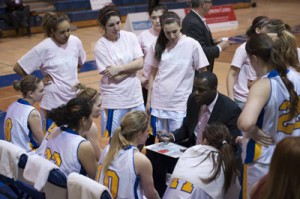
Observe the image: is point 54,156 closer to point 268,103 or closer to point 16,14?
point 268,103

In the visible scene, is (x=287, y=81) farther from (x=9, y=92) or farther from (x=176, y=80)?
(x=9, y=92)

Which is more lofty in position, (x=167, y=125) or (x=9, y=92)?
(x=167, y=125)

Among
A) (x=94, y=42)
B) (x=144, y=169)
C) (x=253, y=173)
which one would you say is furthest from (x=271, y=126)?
(x=94, y=42)

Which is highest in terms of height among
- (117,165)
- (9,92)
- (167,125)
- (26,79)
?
(26,79)

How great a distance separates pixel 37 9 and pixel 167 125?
12013 mm

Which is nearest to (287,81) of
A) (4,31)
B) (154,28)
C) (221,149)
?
(221,149)

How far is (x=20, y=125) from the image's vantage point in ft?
13.0

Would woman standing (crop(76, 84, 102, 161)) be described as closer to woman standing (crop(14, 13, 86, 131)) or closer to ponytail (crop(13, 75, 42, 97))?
ponytail (crop(13, 75, 42, 97))

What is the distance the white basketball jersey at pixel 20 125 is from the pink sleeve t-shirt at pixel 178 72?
1173 mm

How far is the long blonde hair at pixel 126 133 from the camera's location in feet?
9.68

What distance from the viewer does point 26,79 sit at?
13.5 feet

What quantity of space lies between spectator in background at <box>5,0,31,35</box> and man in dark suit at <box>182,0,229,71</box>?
9537 mm

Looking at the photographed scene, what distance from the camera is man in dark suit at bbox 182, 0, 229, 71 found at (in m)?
4.55

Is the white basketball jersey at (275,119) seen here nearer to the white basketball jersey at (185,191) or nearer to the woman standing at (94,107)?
the white basketball jersey at (185,191)
